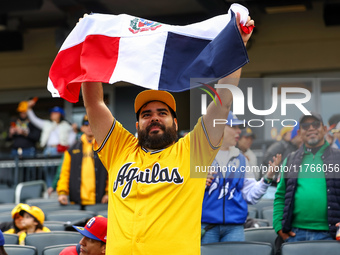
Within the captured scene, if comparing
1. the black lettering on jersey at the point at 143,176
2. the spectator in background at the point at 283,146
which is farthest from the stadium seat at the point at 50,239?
the black lettering on jersey at the point at 143,176

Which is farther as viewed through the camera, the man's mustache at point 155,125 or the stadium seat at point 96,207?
the stadium seat at point 96,207

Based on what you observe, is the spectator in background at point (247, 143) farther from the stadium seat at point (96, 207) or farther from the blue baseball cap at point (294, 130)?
the stadium seat at point (96, 207)

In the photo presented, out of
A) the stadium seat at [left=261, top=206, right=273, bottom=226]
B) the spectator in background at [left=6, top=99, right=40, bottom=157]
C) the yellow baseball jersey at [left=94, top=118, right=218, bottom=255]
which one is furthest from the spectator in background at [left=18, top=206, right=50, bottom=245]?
the spectator in background at [left=6, top=99, right=40, bottom=157]

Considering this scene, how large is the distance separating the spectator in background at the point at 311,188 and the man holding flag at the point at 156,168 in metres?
1.42

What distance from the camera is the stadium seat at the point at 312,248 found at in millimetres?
4113

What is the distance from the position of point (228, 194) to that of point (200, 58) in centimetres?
182

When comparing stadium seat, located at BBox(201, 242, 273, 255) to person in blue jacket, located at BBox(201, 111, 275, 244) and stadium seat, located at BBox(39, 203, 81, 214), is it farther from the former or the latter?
stadium seat, located at BBox(39, 203, 81, 214)

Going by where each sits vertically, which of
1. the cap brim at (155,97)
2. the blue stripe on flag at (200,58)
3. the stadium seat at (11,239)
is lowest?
the stadium seat at (11,239)

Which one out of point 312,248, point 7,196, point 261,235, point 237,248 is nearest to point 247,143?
point 261,235

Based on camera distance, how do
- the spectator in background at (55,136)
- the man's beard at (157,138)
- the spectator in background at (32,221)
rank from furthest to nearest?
the spectator in background at (55,136), the spectator in background at (32,221), the man's beard at (157,138)

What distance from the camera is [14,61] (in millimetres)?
13750

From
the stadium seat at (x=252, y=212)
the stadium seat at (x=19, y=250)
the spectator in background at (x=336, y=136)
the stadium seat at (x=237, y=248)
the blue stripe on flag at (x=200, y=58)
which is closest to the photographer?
the blue stripe on flag at (x=200, y=58)

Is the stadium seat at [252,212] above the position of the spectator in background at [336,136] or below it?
below

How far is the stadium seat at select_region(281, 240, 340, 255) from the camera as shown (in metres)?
4.11
